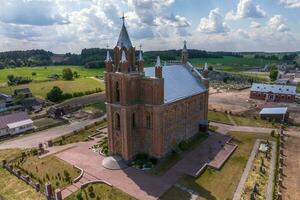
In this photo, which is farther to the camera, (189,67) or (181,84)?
(189,67)

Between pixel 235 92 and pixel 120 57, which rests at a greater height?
pixel 120 57

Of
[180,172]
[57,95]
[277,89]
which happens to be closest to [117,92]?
[180,172]

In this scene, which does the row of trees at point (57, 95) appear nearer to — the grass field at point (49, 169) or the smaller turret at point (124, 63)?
the grass field at point (49, 169)

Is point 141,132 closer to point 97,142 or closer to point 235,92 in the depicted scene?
point 97,142

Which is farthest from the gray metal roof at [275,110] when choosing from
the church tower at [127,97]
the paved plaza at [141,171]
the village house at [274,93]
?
the church tower at [127,97]

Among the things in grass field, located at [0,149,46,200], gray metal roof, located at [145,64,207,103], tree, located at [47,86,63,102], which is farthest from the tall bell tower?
tree, located at [47,86,63,102]

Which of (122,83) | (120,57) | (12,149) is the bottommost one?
(12,149)

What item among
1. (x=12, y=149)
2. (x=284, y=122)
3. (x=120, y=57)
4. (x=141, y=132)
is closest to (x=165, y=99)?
(x=141, y=132)
